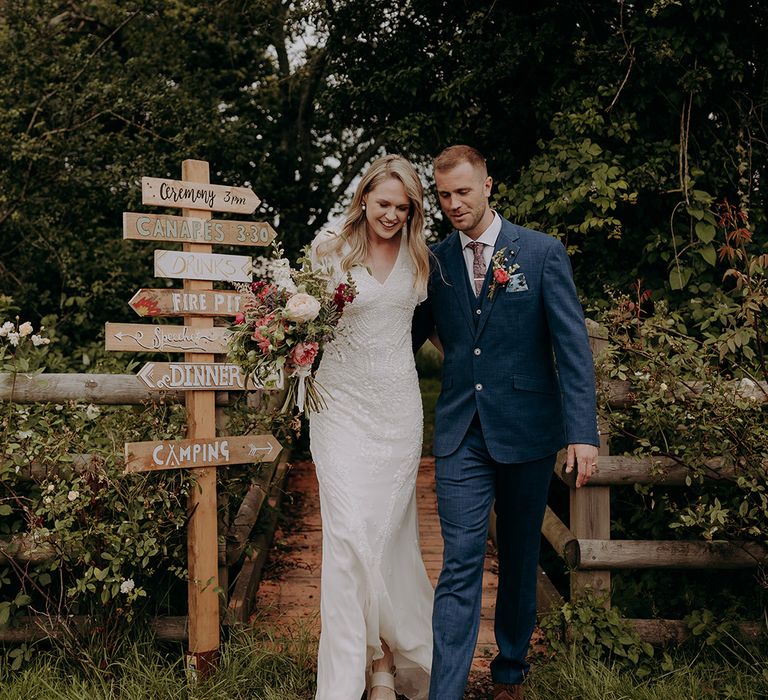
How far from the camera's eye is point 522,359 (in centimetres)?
341

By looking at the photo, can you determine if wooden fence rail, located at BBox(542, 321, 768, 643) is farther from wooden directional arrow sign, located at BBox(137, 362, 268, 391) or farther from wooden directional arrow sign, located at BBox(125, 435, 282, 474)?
wooden directional arrow sign, located at BBox(137, 362, 268, 391)

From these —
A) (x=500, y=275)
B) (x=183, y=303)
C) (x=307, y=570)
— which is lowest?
(x=307, y=570)

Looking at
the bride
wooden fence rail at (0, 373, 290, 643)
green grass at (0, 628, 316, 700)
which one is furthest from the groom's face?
green grass at (0, 628, 316, 700)

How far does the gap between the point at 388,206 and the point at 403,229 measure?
0.68 feet

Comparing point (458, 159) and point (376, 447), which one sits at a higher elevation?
point (458, 159)

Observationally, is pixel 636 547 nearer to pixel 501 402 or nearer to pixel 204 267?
pixel 501 402

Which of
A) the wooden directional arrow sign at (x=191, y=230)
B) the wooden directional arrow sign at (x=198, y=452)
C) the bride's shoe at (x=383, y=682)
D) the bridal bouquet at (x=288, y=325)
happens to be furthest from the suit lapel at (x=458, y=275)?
the bride's shoe at (x=383, y=682)

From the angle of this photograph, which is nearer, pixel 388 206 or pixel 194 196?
pixel 388 206

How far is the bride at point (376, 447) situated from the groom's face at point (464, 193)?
0.23 metres

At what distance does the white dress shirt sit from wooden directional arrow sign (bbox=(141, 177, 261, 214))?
3.28 ft

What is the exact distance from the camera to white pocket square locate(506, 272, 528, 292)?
338 centimetres

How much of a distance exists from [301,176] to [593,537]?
294 inches

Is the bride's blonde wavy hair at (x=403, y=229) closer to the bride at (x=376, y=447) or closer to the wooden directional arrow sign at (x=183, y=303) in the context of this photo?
the bride at (x=376, y=447)

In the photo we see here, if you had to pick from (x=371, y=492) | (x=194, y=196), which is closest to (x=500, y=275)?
(x=371, y=492)
